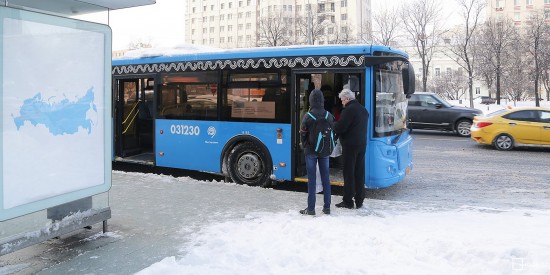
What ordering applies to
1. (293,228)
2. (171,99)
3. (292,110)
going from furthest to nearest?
(171,99) < (292,110) < (293,228)

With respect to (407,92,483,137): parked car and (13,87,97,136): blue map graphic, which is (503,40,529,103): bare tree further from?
(13,87,97,136): blue map graphic

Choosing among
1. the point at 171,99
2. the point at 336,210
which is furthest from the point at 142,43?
the point at 336,210

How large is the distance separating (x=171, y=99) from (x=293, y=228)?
17.5 ft

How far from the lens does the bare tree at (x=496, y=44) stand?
4672 centimetres

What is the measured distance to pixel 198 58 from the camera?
9859 millimetres

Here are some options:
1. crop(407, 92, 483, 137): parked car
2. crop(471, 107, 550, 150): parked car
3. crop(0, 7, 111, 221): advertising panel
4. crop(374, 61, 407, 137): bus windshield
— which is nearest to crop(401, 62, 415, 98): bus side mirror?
crop(374, 61, 407, 137): bus windshield

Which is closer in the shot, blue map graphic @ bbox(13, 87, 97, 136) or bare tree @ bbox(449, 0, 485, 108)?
blue map graphic @ bbox(13, 87, 97, 136)

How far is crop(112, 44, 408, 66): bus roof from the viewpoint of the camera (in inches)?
329

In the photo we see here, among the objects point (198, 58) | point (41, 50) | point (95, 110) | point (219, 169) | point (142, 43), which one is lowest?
point (219, 169)

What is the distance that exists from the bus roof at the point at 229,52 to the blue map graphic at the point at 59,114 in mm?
4175

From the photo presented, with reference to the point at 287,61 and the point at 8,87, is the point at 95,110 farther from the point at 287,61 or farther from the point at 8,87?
the point at 287,61

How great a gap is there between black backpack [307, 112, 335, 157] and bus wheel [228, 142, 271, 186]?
2.40 meters

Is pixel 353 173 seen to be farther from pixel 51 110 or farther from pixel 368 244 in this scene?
pixel 51 110

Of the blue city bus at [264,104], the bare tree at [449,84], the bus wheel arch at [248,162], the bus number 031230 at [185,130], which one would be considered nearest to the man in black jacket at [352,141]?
the blue city bus at [264,104]
